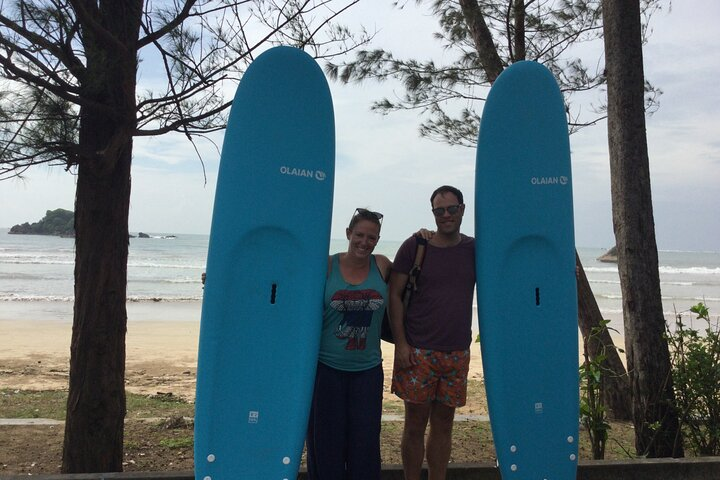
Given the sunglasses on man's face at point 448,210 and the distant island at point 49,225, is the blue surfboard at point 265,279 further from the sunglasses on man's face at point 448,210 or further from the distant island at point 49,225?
the distant island at point 49,225

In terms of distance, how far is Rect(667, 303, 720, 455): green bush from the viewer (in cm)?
274

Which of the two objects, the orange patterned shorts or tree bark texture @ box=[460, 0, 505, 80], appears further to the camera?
tree bark texture @ box=[460, 0, 505, 80]

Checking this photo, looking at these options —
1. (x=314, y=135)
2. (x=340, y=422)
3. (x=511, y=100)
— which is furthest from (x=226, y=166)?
(x=511, y=100)

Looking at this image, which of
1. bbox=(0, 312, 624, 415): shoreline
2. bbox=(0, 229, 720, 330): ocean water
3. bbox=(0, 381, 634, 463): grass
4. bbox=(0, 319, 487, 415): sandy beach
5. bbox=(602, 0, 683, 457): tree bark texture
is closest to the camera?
bbox=(602, 0, 683, 457): tree bark texture

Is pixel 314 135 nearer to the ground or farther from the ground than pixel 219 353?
farther from the ground

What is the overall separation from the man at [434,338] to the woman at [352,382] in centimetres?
12

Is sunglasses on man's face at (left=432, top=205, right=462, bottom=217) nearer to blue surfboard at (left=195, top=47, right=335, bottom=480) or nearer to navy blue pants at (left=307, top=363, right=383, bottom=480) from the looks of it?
blue surfboard at (left=195, top=47, right=335, bottom=480)

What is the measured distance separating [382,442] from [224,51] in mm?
2334

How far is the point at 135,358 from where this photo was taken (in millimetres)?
7453

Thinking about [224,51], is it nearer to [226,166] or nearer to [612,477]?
[226,166]

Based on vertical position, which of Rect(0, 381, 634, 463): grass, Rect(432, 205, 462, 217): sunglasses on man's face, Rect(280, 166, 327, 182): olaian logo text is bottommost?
Rect(0, 381, 634, 463): grass

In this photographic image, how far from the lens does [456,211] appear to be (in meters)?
2.19

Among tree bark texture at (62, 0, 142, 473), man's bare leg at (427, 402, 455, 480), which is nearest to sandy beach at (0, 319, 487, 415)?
man's bare leg at (427, 402, 455, 480)

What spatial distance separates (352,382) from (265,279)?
54 cm
